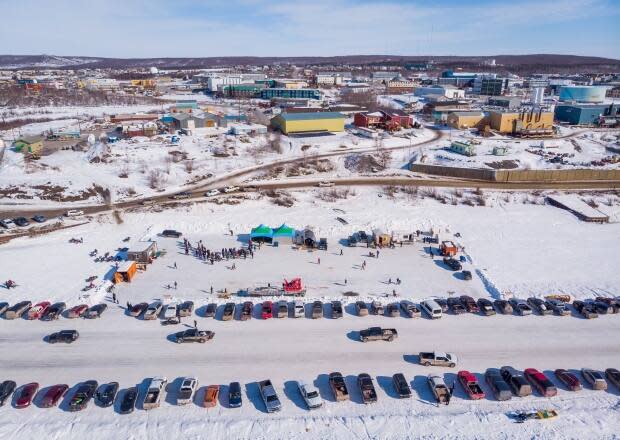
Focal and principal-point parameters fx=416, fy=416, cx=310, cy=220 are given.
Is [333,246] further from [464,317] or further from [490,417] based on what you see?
[490,417]

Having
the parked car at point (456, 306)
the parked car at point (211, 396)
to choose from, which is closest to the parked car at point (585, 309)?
the parked car at point (456, 306)

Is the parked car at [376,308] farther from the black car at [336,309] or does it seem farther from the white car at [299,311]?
the white car at [299,311]

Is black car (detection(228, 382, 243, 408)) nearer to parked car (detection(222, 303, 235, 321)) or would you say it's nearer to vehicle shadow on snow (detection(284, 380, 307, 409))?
vehicle shadow on snow (detection(284, 380, 307, 409))

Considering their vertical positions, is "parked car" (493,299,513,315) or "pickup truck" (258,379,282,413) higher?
"parked car" (493,299,513,315)

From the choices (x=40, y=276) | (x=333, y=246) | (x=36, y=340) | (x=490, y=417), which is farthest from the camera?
(x=333, y=246)

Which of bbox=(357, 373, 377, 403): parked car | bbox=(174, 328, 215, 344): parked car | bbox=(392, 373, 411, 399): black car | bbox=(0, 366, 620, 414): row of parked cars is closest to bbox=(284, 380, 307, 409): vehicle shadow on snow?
bbox=(0, 366, 620, 414): row of parked cars

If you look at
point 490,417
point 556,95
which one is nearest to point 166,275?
point 490,417
